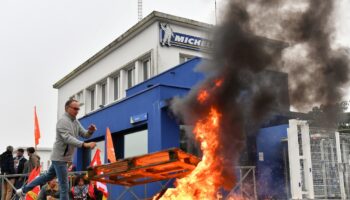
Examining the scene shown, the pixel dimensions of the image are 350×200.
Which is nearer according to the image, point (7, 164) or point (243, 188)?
point (243, 188)

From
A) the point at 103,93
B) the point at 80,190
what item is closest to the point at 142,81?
the point at 103,93

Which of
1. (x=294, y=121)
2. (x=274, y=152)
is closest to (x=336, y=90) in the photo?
(x=294, y=121)

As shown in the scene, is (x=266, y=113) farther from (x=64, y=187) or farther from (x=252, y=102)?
(x=64, y=187)

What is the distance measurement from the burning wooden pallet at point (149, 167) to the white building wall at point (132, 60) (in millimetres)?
8446

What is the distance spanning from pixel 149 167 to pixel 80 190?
17.7 ft

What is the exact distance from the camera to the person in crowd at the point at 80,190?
11.5 metres

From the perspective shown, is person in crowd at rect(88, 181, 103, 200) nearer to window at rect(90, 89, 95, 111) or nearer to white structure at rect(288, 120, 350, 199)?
white structure at rect(288, 120, 350, 199)

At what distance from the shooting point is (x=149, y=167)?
691 cm

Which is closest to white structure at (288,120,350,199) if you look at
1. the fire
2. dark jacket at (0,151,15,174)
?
the fire

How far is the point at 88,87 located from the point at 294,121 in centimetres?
1845

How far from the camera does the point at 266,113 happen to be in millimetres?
11555

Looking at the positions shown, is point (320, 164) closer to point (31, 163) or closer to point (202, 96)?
point (202, 96)

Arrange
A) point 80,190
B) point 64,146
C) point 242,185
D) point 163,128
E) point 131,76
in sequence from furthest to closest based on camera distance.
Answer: point 131,76 < point 163,128 < point 242,185 < point 80,190 < point 64,146

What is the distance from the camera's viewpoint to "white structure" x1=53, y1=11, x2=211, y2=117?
18578 millimetres
